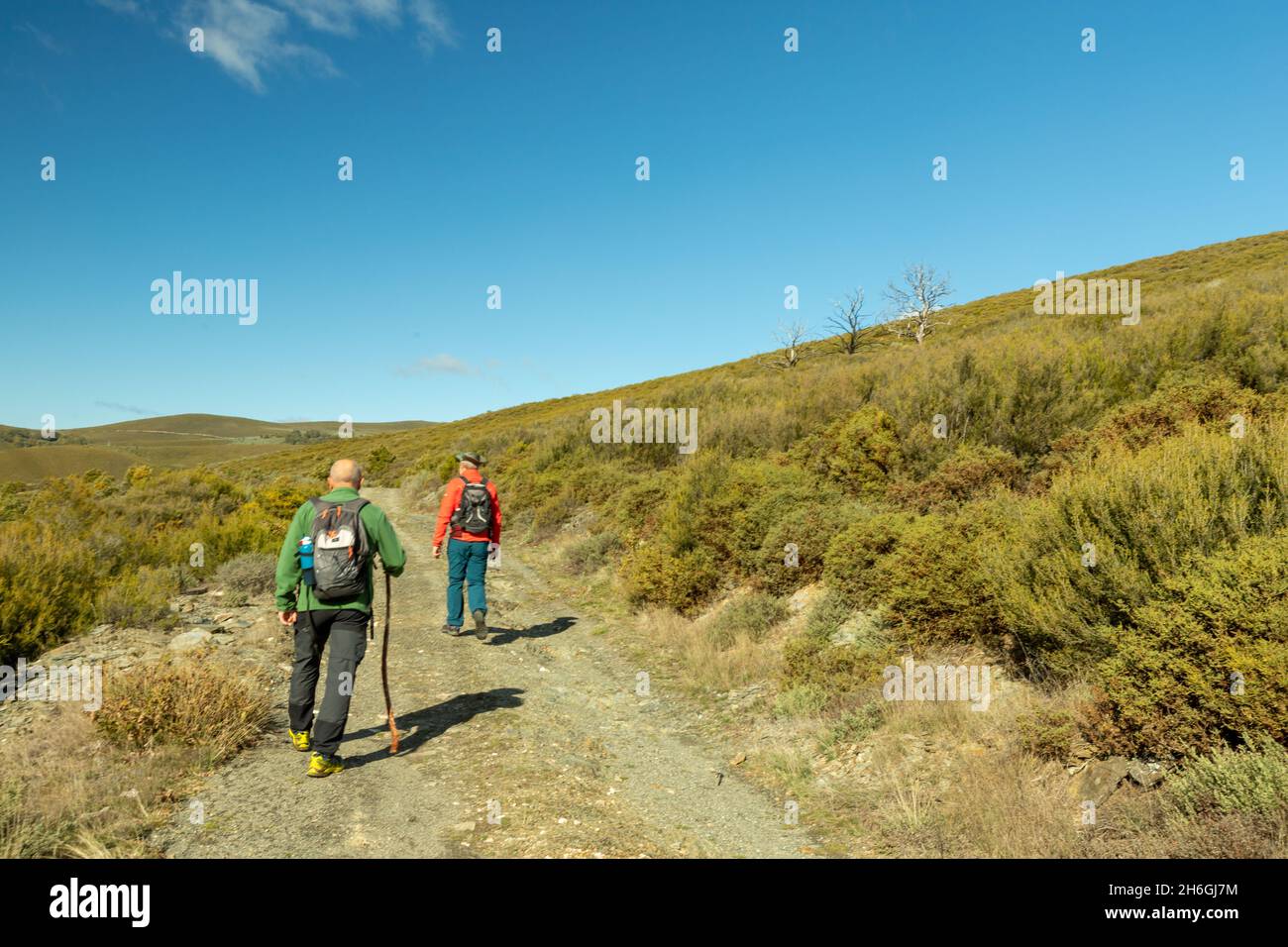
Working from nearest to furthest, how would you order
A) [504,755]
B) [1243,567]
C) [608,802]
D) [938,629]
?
[1243,567], [608,802], [504,755], [938,629]

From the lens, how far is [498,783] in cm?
477

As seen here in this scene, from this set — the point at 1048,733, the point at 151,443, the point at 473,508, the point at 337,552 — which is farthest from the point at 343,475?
the point at 151,443

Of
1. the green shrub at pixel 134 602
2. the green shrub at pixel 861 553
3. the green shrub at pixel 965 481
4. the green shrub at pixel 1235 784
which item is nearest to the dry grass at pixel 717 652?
the green shrub at pixel 861 553

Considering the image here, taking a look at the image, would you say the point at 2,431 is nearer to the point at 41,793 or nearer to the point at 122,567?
the point at 122,567

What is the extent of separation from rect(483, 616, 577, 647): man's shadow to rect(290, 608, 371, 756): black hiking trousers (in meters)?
3.68

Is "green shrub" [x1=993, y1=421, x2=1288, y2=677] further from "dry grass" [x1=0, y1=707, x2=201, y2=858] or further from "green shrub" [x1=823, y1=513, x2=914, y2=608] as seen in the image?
"dry grass" [x1=0, y1=707, x2=201, y2=858]

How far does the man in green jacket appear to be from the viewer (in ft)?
15.7

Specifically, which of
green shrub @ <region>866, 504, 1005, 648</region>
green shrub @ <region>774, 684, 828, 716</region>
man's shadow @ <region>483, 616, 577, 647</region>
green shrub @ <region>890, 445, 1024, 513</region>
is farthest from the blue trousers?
green shrub @ <region>890, 445, 1024, 513</region>

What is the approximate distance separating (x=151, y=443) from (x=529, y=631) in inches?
6134

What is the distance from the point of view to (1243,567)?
3.78m

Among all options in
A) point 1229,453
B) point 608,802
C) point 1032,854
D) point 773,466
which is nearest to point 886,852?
point 1032,854

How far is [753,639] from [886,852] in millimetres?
3760

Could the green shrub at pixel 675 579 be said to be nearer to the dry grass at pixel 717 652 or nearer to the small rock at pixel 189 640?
the dry grass at pixel 717 652

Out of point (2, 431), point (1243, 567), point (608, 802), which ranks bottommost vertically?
point (608, 802)
